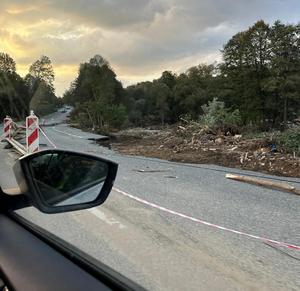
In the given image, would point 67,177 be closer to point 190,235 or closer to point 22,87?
point 190,235

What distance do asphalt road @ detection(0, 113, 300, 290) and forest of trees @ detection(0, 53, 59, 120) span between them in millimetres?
863

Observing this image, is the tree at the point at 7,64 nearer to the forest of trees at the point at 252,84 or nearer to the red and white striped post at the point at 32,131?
the red and white striped post at the point at 32,131

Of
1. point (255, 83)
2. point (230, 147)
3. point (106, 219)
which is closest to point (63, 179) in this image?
point (106, 219)

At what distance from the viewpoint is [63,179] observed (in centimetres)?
206

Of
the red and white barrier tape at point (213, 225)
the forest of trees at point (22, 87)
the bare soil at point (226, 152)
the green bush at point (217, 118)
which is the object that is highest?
the forest of trees at point (22, 87)

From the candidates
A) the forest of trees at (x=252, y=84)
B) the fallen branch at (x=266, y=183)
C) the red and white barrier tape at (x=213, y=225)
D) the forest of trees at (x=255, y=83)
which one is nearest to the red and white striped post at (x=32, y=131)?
the red and white barrier tape at (x=213, y=225)

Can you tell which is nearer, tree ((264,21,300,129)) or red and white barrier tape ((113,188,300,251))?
red and white barrier tape ((113,188,300,251))

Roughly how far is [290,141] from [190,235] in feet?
30.2

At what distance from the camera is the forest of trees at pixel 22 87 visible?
5098mm

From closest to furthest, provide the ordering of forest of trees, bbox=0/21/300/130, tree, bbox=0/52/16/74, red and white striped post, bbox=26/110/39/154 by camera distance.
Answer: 1. tree, bbox=0/52/16/74
2. red and white striped post, bbox=26/110/39/154
3. forest of trees, bbox=0/21/300/130

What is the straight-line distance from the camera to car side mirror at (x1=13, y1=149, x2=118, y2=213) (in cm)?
181

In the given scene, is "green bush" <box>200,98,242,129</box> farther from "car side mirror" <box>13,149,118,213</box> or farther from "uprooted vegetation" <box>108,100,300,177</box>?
"car side mirror" <box>13,149,118,213</box>

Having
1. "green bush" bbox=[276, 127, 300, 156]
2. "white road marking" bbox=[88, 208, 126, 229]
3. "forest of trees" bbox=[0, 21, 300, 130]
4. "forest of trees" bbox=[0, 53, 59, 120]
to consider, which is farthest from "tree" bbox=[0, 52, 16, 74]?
"forest of trees" bbox=[0, 21, 300, 130]

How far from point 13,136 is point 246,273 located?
7725 mm
